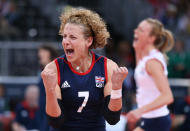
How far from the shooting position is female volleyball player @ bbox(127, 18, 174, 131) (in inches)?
175

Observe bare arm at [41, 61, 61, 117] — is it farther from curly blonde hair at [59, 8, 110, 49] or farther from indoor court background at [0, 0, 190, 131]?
indoor court background at [0, 0, 190, 131]

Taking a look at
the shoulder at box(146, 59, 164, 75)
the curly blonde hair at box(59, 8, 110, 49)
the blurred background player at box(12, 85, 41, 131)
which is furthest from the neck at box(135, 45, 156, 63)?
the blurred background player at box(12, 85, 41, 131)

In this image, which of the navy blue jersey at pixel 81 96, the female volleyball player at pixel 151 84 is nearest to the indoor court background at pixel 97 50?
the female volleyball player at pixel 151 84

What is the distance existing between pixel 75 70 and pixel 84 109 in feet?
1.14

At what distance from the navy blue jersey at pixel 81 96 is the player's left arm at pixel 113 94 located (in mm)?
54

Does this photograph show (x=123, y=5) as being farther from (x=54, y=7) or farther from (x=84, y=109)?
(x=84, y=109)

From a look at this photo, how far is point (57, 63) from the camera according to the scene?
139 inches

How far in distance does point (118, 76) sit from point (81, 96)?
0.41m

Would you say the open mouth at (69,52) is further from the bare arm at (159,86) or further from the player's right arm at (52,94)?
the bare arm at (159,86)

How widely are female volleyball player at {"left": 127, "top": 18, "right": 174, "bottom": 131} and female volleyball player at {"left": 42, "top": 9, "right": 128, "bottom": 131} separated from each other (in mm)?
878

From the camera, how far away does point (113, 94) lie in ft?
11.0

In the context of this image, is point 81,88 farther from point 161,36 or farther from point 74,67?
point 161,36

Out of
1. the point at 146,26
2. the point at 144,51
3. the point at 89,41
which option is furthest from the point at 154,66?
the point at 89,41

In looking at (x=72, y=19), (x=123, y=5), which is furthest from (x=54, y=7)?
(x=72, y=19)
